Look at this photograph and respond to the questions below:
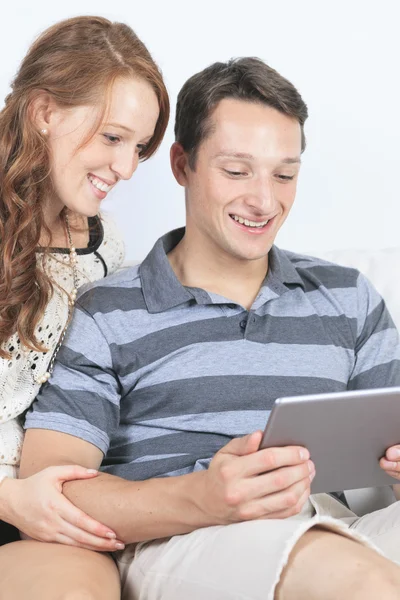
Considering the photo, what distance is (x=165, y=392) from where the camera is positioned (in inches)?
73.2

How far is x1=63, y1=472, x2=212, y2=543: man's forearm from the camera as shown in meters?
1.58

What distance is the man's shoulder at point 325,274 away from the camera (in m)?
2.09

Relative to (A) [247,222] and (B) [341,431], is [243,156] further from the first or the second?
(B) [341,431]

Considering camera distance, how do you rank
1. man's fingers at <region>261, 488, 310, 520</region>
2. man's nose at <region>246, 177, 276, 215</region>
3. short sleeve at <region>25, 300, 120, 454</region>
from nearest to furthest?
1. man's fingers at <region>261, 488, 310, 520</region>
2. short sleeve at <region>25, 300, 120, 454</region>
3. man's nose at <region>246, 177, 276, 215</region>

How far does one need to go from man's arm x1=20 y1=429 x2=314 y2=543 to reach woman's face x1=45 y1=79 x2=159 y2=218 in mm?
470

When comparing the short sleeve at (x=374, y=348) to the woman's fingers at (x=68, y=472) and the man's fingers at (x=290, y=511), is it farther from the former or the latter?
the woman's fingers at (x=68, y=472)

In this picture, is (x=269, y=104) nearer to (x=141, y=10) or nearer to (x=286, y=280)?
(x=286, y=280)

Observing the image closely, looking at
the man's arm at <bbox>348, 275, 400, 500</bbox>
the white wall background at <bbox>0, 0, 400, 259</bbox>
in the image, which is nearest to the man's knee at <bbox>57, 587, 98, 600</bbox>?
the man's arm at <bbox>348, 275, 400, 500</bbox>

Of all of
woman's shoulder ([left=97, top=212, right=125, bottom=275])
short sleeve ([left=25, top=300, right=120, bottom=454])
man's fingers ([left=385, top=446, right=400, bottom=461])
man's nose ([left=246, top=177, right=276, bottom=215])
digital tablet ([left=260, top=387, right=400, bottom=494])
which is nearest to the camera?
digital tablet ([left=260, top=387, right=400, bottom=494])

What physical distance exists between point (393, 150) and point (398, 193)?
12 centimetres

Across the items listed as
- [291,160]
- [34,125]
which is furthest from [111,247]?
[291,160]

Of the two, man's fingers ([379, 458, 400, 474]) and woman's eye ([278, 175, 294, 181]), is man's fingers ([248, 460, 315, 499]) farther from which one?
woman's eye ([278, 175, 294, 181])

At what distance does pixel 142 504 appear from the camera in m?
1.63

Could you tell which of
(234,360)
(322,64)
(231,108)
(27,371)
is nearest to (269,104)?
(231,108)
